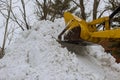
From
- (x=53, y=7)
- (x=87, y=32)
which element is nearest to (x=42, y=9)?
(x=53, y=7)

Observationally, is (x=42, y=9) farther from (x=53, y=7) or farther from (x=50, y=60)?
(x=50, y=60)

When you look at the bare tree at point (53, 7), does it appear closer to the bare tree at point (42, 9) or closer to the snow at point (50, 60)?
the bare tree at point (42, 9)

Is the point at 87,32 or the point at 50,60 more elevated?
the point at 87,32

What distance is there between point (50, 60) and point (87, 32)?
4.38 feet

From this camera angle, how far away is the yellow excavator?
32.7 feet

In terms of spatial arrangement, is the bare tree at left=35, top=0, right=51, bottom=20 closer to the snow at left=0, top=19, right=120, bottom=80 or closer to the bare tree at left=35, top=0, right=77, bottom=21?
the bare tree at left=35, top=0, right=77, bottom=21

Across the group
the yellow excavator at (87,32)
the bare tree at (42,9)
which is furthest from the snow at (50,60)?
the bare tree at (42,9)

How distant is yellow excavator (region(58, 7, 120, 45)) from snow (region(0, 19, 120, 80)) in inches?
13.7

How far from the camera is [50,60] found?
10.1 metres

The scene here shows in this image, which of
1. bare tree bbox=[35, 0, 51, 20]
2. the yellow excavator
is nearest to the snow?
the yellow excavator

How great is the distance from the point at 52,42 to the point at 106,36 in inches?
87.7

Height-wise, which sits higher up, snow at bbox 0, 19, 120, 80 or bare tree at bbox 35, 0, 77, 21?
bare tree at bbox 35, 0, 77, 21

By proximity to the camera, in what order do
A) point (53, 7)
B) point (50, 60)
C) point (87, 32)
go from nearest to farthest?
point (50, 60) → point (87, 32) → point (53, 7)

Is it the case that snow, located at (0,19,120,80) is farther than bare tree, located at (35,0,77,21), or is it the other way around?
bare tree, located at (35,0,77,21)
